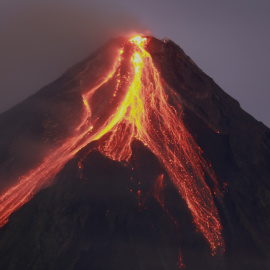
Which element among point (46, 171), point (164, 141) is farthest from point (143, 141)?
point (46, 171)

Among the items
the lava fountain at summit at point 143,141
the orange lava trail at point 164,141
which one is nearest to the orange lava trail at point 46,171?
the lava fountain at summit at point 143,141

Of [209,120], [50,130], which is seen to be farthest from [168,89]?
[50,130]

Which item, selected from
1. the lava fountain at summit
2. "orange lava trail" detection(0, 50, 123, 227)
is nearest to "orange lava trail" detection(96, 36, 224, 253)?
the lava fountain at summit

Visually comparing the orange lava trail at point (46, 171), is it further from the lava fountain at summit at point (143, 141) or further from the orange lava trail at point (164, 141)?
the orange lava trail at point (164, 141)

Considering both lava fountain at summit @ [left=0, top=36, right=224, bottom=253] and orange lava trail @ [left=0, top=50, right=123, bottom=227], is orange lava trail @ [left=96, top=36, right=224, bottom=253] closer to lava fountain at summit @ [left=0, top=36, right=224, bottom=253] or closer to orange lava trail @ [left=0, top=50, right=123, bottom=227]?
lava fountain at summit @ [left=0, top=36, right=224, bottom=253]

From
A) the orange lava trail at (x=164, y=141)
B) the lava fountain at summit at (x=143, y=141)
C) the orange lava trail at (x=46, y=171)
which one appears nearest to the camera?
the orange lava trail at (x=46, y=171)

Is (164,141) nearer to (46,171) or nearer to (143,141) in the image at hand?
(143,141)

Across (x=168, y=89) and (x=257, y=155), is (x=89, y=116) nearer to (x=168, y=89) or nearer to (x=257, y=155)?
(x=168, y=89)
